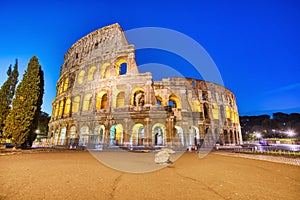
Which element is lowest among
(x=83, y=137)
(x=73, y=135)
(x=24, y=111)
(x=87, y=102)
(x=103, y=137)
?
(x=83, y=137)

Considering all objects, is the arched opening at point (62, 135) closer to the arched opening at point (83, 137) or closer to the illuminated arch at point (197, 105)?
the arched opening at point (83, 137)

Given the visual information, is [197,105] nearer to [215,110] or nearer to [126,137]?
[215,110]

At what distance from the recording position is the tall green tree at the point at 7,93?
48.7ft

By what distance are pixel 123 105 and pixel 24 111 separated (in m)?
11.6

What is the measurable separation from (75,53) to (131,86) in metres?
15.5

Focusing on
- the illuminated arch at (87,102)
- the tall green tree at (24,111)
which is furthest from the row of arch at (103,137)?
the tall green tree at (24,111)

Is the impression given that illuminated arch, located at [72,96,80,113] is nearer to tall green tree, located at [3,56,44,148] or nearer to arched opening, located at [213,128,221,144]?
tall green tree, located at [3,56,44,148]

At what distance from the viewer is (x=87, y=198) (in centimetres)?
347

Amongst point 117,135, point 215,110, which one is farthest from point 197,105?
point 117,135

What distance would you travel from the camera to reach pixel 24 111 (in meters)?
13.3

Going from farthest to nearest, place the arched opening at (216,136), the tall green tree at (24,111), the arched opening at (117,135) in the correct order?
the arched opening at (216,136), the arched opening at (117,135), the tall green tree at (24,111)

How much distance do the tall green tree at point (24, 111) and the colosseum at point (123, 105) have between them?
687 cm

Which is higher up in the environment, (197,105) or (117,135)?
(197,105)

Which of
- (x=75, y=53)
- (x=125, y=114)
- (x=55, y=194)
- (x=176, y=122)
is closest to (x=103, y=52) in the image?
(x=75, y=53)
